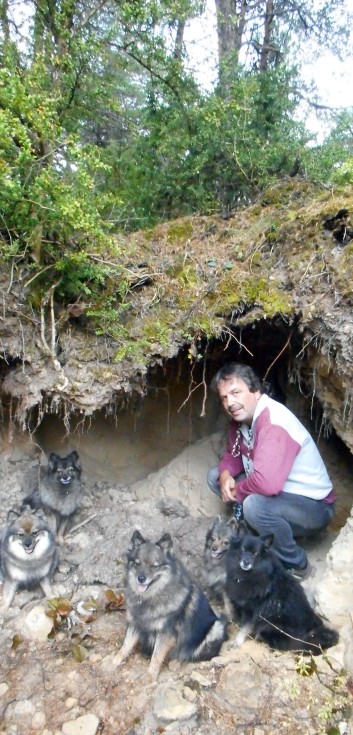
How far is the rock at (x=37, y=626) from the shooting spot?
411 cm

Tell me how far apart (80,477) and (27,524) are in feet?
3.85

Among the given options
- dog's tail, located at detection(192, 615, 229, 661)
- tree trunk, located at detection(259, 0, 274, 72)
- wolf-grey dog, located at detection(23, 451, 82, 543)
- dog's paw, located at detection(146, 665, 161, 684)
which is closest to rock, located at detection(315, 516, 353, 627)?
dog's tail, located at detection(192, 615, 229, 661)

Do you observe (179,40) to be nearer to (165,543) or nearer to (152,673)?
(165,543)

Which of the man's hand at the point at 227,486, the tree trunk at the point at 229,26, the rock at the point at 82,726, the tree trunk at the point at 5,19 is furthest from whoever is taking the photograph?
the tree trunk at the point at 229,26

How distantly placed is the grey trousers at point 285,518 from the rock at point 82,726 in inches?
74.7

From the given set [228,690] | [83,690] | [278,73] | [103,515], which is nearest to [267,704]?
[228,690]

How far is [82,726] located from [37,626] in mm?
1091

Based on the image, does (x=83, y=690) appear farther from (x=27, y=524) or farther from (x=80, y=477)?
(x=80, y=477)

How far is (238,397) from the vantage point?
4434mm

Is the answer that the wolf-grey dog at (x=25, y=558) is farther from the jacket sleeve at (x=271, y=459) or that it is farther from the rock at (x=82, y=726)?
the jacket sleeve at (x=271, y=459)

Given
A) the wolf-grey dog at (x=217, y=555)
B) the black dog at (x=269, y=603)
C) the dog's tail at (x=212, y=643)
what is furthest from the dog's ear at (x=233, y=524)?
the dog's tail at (x=212, y=643)

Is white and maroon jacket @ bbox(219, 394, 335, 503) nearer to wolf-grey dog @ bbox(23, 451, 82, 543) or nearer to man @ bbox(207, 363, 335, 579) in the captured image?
man @ bbox(207, 363, 335, 579)

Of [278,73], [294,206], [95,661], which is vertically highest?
[278,73]

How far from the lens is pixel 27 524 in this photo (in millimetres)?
4602
